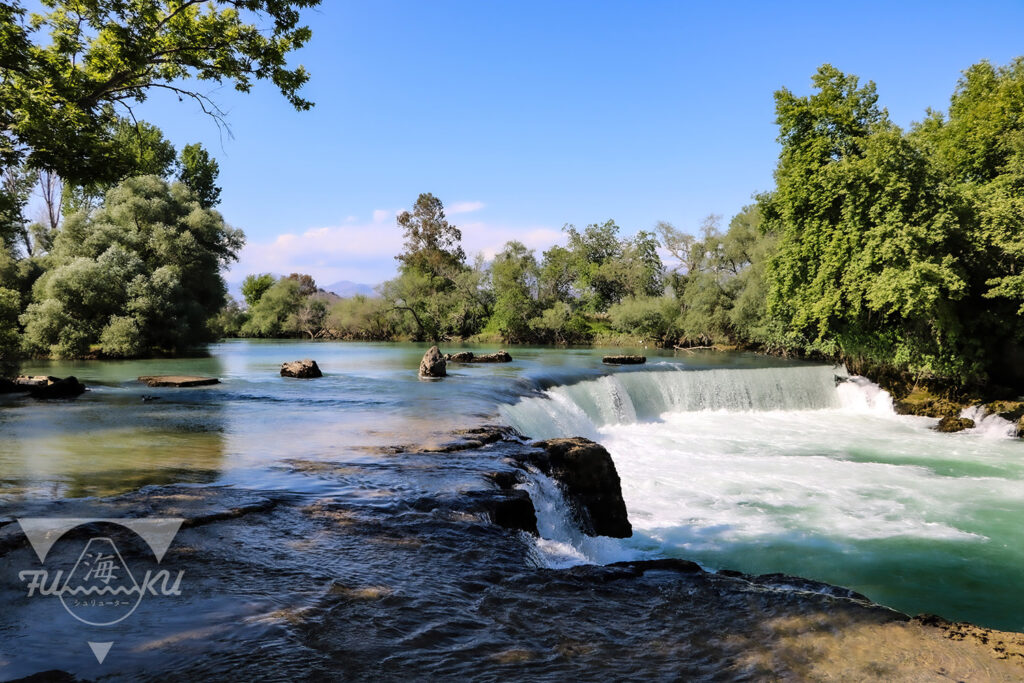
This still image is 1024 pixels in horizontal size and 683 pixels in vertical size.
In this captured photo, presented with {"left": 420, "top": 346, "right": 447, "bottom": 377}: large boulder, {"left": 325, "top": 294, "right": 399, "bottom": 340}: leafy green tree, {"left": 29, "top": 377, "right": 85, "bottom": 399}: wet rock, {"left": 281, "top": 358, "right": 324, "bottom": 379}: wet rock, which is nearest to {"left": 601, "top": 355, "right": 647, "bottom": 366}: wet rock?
{"left": 420, "top": 346, "right": 447, "bottom": 377}: large boulder

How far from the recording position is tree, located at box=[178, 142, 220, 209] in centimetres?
5419

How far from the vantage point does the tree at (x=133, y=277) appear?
91.6 feet

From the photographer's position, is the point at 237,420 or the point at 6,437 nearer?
the point at 6,437

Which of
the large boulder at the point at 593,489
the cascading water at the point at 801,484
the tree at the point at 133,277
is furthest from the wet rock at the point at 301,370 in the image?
the large boulder at the point at 593,489

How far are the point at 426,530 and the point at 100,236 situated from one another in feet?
108

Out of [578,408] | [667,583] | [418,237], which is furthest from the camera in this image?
[418,237]

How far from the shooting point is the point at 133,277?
99.4ft

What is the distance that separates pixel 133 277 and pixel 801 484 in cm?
3095

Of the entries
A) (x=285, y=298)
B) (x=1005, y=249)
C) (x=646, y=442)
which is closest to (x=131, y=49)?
(x=646, y=442)

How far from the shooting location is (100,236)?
31156mm

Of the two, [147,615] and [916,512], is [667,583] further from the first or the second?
[916,512]

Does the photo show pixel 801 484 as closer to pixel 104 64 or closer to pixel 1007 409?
pixel 1007 409

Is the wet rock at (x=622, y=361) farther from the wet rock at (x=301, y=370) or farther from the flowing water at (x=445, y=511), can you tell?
the wet rock at (x=301, y=370)

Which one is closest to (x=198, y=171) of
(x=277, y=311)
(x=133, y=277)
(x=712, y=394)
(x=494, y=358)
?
(x=277, y=311)
